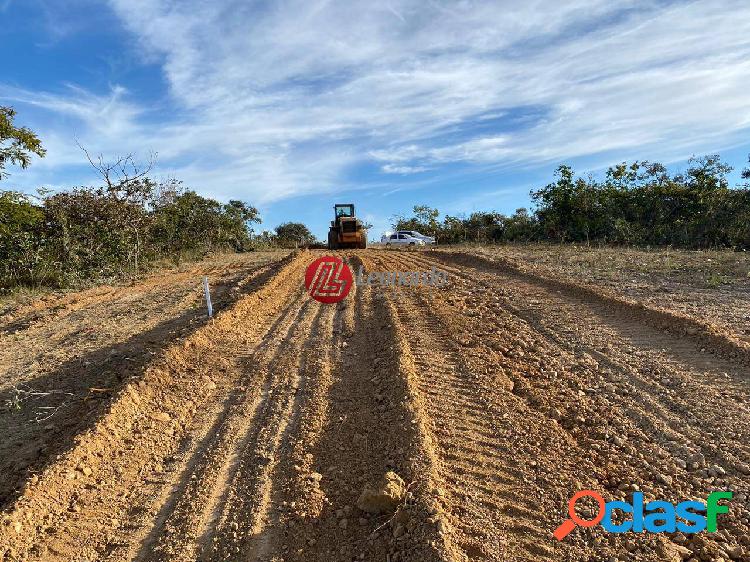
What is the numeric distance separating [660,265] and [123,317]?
1213cm

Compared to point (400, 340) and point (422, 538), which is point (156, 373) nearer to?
point (400, 340)

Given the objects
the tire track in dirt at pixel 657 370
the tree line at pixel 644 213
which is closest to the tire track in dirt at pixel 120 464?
the tire track in dirt at pixel 657 370

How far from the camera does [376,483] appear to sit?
3.07 meters

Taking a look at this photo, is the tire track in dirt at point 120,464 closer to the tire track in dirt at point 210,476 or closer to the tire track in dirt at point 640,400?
the tire track in dirt at point 210,476

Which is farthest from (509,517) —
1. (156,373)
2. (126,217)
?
(126,217)

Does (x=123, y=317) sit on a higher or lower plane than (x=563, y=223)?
lower

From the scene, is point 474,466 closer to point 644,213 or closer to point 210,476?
→ point 210,476
